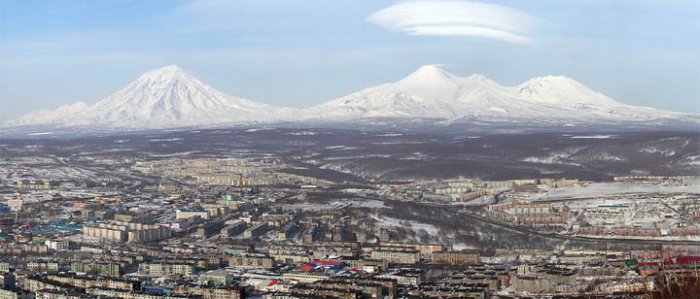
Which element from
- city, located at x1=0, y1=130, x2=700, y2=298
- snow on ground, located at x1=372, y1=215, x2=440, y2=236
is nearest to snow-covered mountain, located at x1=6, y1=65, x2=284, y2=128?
city, located at x1=0, y1=130, x2=700, y2=298

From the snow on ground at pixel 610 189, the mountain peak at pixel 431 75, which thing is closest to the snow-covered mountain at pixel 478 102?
the mountain peak at pixel 431 75

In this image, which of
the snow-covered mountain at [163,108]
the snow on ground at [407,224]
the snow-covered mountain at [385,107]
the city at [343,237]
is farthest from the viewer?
the snow-covered mountain at [163,108]

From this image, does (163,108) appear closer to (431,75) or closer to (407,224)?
(431,75)

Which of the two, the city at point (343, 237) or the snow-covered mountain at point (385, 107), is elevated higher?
the snow-covered mountain at point (385, 107)

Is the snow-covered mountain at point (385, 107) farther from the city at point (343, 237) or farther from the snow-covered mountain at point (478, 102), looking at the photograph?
the city at point (343, 237)

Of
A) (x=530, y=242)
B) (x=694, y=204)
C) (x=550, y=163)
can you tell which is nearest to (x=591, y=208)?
(x=694, y=204)
